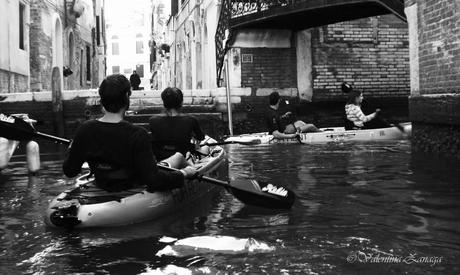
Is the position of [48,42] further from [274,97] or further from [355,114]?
[355,114]

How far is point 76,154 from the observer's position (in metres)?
4.05

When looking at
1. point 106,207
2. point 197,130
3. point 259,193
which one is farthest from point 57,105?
point 106,207

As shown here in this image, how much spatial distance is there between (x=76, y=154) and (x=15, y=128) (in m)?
2.75

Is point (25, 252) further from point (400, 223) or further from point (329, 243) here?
point (400, 223)

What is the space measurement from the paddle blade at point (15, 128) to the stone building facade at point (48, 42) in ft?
30.1

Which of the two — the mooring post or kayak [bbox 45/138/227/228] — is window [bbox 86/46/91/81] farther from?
kayak [bbox 45/138/227/228]

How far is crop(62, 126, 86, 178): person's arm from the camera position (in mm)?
4016

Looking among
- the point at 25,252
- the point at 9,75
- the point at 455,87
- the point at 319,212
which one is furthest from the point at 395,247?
the point at 9,75

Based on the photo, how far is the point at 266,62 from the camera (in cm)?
1453

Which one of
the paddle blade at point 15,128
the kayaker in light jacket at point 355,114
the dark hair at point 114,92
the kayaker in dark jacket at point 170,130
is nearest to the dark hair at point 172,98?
the kayaker in dark jacket at point 170,130

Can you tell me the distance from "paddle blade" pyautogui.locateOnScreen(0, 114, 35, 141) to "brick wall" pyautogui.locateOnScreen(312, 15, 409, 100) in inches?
371

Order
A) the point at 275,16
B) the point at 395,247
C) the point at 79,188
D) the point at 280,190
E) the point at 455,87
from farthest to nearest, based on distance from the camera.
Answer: the point at 275,16 → the point at 455,87 → the point at 280,190 → the point at 79,188 → the point at 395,247

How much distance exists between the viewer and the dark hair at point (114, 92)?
386 cm

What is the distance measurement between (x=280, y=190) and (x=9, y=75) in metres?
12.8
